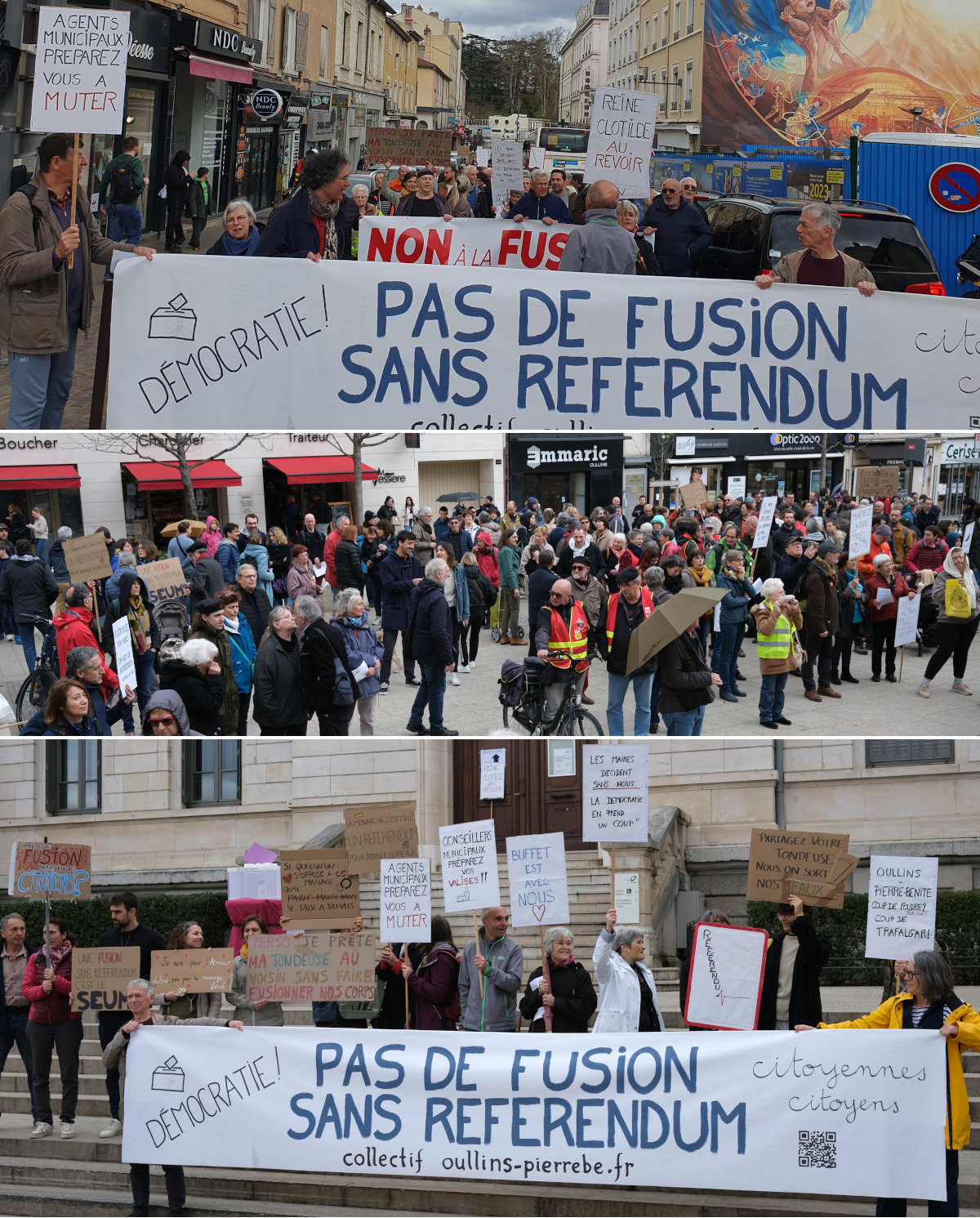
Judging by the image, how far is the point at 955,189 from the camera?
21.0m

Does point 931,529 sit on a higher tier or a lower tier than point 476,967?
higher

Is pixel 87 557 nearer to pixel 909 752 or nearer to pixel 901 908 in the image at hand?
pixel 901 908

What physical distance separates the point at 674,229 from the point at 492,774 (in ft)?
21.2

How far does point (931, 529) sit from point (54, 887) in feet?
28.3

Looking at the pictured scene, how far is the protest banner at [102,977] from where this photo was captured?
23.4ft

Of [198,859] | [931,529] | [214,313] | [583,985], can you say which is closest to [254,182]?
[198,859]

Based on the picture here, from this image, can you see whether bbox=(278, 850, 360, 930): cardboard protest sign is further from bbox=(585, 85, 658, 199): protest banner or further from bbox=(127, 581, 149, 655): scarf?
bbox=(585, 85, 658, 199): protest banner

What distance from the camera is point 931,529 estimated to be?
12453 mm

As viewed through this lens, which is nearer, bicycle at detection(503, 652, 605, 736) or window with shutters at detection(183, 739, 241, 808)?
bicycle at detection(503, 652, 605, 736)

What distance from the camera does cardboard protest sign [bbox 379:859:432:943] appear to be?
25.1 feet

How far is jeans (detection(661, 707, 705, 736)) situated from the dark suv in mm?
5169

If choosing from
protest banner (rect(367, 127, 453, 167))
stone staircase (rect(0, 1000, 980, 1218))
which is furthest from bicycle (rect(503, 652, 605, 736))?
protest banner (rect(367, 127, 453, 167))

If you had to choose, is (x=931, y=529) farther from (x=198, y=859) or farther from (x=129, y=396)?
(x=198, y=859)

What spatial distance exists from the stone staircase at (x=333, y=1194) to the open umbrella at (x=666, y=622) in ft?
11.8
